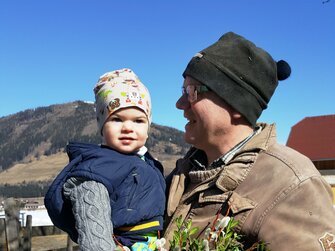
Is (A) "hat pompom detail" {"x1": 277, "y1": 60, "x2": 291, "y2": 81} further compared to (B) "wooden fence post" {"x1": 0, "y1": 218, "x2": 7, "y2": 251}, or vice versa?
(B) "wooden fence post" {"x1": 0, "y1": 218, "x2": 7, "y2": 251}

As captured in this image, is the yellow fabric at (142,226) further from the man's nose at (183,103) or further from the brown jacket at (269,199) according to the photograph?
the man's nose at (183,103)

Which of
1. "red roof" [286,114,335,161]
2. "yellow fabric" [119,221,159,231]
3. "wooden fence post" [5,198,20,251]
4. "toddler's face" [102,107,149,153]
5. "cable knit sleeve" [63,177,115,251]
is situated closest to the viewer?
"cable knit sleeve" [63,177,115,251]

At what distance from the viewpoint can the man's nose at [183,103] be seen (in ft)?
11.5

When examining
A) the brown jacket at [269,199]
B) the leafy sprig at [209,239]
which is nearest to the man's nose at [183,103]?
the brown jacket at [269,199]

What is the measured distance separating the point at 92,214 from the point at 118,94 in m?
0.80

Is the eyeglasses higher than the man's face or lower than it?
higher

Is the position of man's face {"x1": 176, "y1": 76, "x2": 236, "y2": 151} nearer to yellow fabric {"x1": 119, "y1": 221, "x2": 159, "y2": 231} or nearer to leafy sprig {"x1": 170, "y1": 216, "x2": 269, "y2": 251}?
yellow fabric {"x1": 119, "y1": 221, "x2": 159, "y2": 231}

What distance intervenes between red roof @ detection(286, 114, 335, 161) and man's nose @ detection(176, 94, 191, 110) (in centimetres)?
2429

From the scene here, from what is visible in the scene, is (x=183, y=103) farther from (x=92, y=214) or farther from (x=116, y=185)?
(x=92, y=214)

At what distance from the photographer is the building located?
26500 millimetres

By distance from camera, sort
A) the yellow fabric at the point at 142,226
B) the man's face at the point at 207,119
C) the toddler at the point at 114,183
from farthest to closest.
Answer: the man's face at the point at 207,119 < the yellow fabric at the point at 142,226 < the toddler at the point at 114,183

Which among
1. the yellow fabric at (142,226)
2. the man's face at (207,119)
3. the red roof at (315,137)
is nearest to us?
the yellow fabric at (142,226)

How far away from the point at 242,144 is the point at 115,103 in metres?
0.90

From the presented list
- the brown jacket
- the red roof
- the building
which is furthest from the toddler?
the red roof
